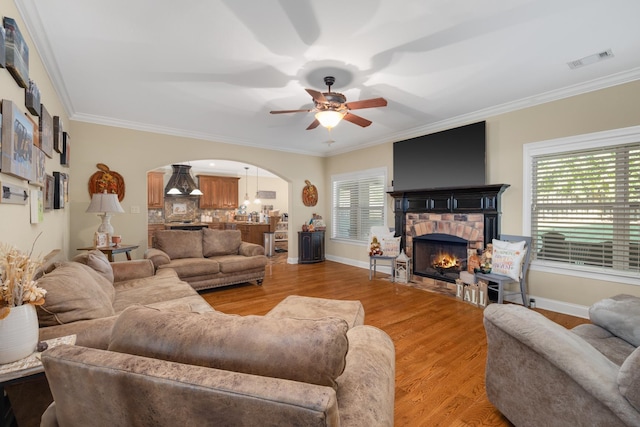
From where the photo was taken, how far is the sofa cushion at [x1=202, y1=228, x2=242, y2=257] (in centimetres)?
490

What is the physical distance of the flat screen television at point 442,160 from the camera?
4.21 m

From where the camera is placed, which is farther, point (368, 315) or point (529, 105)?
point (529, 105)

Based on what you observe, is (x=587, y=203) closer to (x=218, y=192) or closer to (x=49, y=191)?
(x=49, y=191)

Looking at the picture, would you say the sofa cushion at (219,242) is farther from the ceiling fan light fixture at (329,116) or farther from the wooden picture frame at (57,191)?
the ceiling fan light fixture at (329,116)

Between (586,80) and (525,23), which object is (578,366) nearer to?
(525,23)

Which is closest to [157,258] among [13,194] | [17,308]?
[13,194]

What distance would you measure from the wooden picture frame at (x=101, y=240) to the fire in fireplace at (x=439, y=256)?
4.86 meters

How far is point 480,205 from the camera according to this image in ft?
13.6

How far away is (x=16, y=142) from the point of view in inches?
72.9

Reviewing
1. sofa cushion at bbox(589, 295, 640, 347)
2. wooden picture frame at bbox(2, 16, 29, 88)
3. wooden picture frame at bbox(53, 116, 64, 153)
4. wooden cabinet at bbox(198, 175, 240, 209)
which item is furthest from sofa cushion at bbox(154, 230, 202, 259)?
wooden cabinet at bbox(198, 175, 240, 209)

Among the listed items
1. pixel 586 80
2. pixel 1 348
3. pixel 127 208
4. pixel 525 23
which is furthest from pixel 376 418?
pixel 127 208

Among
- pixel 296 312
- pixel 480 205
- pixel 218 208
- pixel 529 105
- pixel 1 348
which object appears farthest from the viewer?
pixel 218 208

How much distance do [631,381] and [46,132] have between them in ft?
14.7

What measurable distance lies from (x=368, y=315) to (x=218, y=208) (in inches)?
315
